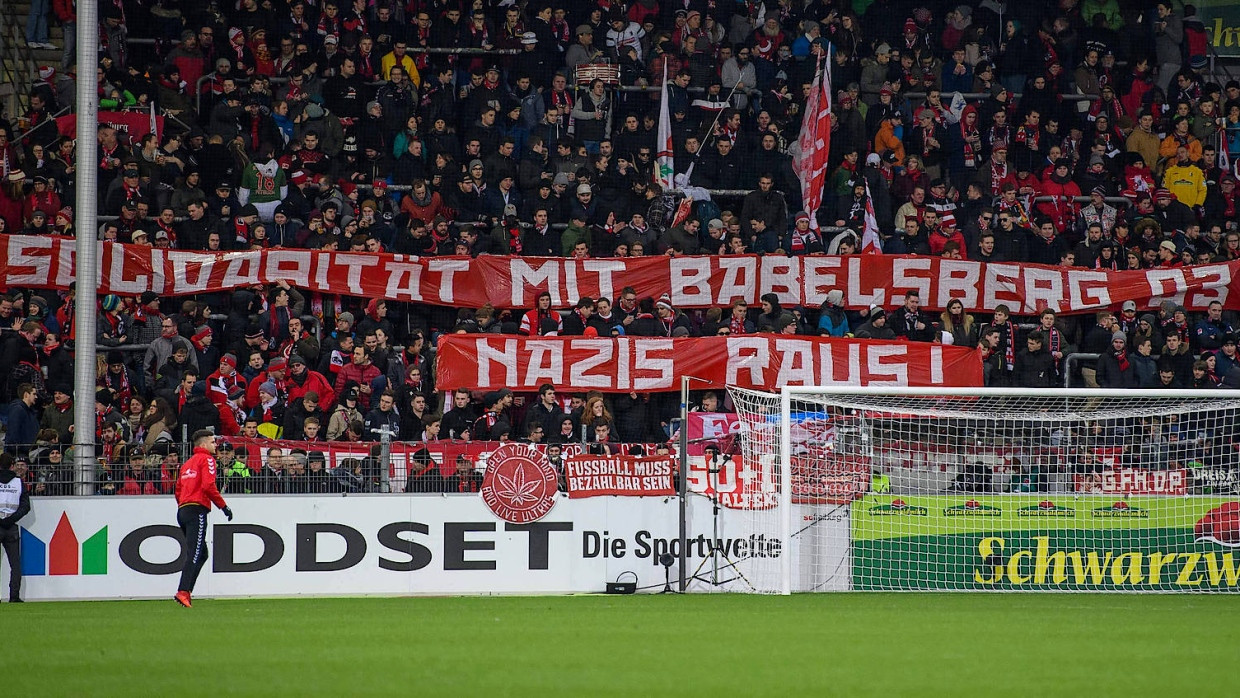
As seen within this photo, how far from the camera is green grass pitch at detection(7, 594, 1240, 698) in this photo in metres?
7.42

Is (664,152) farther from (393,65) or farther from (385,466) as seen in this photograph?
(385,466)

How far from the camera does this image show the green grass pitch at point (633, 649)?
292 inches

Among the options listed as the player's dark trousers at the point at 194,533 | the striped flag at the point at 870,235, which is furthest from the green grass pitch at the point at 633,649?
the striped flag at the point at 870,235

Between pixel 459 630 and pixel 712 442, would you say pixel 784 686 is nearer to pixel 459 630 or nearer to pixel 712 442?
pixel 459 630

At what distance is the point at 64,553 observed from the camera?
586 inches

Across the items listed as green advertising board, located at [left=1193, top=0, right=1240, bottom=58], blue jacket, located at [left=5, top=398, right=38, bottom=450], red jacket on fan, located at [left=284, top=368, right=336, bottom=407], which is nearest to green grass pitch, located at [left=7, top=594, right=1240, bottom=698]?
blue jacket, located at [left=5, top=398, right=38, bottom=450]

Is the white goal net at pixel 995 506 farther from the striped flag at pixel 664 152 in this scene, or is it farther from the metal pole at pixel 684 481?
the striped flag at pixel 664 152

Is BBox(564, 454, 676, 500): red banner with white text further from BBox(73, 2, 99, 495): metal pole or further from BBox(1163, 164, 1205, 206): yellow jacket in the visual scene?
BBox(1163, 164, 1205, 206): yellow jacket

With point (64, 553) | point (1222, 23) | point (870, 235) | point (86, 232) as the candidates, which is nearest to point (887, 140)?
point (870, 235)

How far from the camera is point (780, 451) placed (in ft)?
51.0

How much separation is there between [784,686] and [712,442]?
8.64 m

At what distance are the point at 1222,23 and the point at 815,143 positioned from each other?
9604 millimetres

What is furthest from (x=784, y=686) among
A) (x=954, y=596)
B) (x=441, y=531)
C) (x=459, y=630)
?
(x=441, y=531)

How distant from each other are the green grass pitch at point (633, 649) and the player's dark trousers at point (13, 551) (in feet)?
4.17
